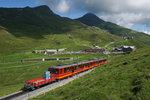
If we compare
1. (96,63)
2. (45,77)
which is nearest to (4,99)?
(45,77)

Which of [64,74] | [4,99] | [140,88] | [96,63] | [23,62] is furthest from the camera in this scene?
[23,62]

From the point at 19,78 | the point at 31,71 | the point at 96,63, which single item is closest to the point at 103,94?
the point at 96,63

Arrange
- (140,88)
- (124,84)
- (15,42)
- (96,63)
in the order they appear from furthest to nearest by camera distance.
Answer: (15,42)
(96,63)
(124,84)
(140,88)

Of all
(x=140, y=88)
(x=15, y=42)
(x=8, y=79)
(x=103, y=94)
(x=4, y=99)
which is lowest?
(x=8, y=79)

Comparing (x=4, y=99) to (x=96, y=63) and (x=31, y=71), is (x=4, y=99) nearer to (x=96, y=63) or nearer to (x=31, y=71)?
(x=31, y=71)

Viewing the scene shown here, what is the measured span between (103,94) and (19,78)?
49.2 metres

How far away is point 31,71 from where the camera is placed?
193 ft

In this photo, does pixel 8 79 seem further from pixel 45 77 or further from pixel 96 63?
pixel 96 63

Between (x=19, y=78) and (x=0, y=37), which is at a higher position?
(x=0, y=37)

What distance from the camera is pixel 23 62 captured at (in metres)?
79.8

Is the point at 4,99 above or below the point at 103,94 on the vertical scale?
below

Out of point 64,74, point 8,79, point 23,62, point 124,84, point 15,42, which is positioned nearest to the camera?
point 124,84

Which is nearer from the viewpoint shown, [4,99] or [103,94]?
[103,94]

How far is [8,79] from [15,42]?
397 feet
